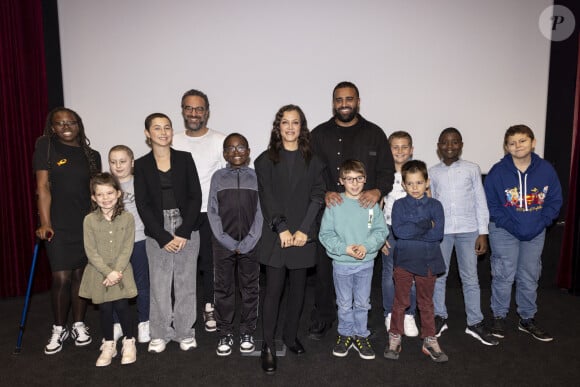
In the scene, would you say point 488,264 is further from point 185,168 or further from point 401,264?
point 185,168

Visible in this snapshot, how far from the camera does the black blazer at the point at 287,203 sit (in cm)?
259

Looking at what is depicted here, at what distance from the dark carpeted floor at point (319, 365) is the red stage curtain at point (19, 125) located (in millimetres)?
960

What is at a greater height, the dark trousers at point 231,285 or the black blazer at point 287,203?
the black blazer at point 287,203

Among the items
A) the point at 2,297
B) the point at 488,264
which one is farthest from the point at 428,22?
the point at 2,297

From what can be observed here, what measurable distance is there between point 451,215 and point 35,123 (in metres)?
4.08

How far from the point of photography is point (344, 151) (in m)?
2.99

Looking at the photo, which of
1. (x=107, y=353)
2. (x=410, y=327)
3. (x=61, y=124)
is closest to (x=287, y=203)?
(x=410, y=327)

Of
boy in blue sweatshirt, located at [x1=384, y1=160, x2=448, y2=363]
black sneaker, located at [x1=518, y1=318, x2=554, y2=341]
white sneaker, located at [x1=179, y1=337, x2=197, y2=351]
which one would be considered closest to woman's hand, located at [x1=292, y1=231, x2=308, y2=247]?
boy in blue sweatshirt, located at [x1=384, y1=160, x2=448, y2=363]

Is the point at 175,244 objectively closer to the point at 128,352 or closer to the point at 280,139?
the point at 128,352

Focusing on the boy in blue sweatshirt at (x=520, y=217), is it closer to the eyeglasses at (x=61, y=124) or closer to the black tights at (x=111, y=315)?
the black tights at (x=111, y=315)

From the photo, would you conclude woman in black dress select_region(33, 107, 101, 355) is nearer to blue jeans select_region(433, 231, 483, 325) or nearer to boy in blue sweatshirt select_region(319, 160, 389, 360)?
boy in blue sweatshirt select_region(319, 160, 389, 360)

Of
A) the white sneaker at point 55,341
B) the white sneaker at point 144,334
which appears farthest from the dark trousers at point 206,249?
the white sneaker at point 55,341

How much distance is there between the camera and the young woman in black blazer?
2.71 m

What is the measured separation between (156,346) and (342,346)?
1.33m
